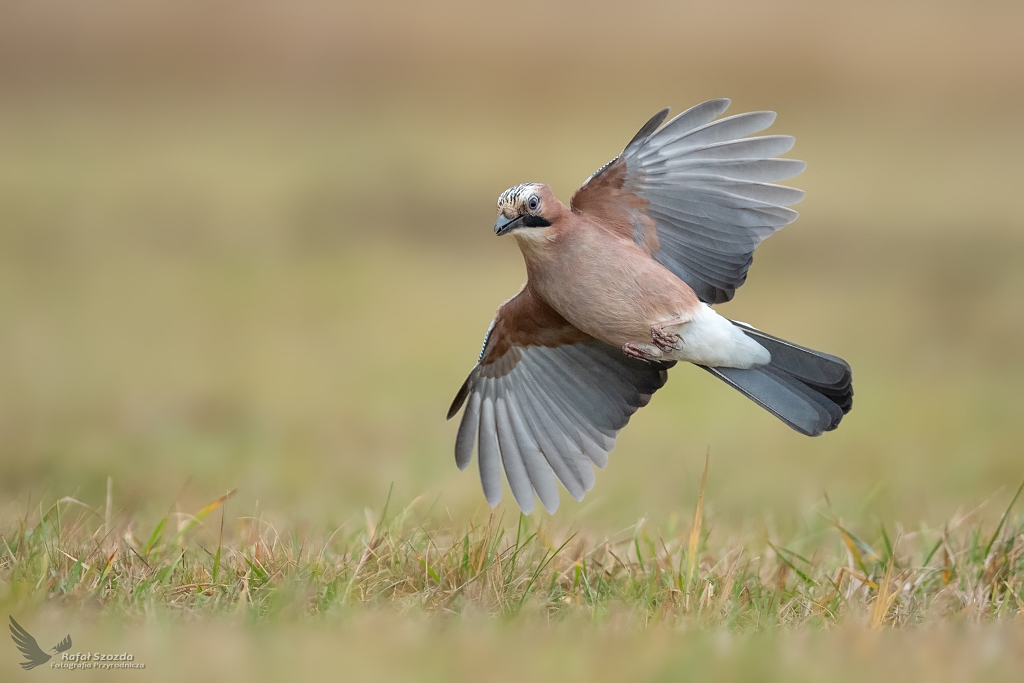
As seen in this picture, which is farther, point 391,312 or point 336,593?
point 391,312

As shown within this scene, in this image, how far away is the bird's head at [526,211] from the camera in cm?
439

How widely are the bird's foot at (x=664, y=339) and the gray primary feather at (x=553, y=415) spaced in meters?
0.42

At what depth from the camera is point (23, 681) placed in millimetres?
2760

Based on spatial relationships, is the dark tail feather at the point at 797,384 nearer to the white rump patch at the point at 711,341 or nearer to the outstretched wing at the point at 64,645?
the white rump patch at the point at 711,341

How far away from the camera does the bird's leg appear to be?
173 inches

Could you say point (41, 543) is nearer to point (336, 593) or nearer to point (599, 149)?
point (336, 593)

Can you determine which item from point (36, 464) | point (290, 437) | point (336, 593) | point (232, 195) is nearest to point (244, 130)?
point (232, 195)

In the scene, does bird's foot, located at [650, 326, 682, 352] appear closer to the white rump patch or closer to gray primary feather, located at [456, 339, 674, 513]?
the white rump patch

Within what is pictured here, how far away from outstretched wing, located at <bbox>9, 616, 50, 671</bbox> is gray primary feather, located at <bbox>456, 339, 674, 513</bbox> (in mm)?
2133

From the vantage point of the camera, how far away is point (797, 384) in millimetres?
4566

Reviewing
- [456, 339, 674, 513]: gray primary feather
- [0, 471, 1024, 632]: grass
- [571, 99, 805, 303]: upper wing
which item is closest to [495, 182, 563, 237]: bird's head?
[571, 99, 805, 303]: upper wing

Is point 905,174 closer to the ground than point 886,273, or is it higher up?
higher up

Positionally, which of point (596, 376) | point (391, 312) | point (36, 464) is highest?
point (596, 376)

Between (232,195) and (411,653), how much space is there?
37.7 ft
